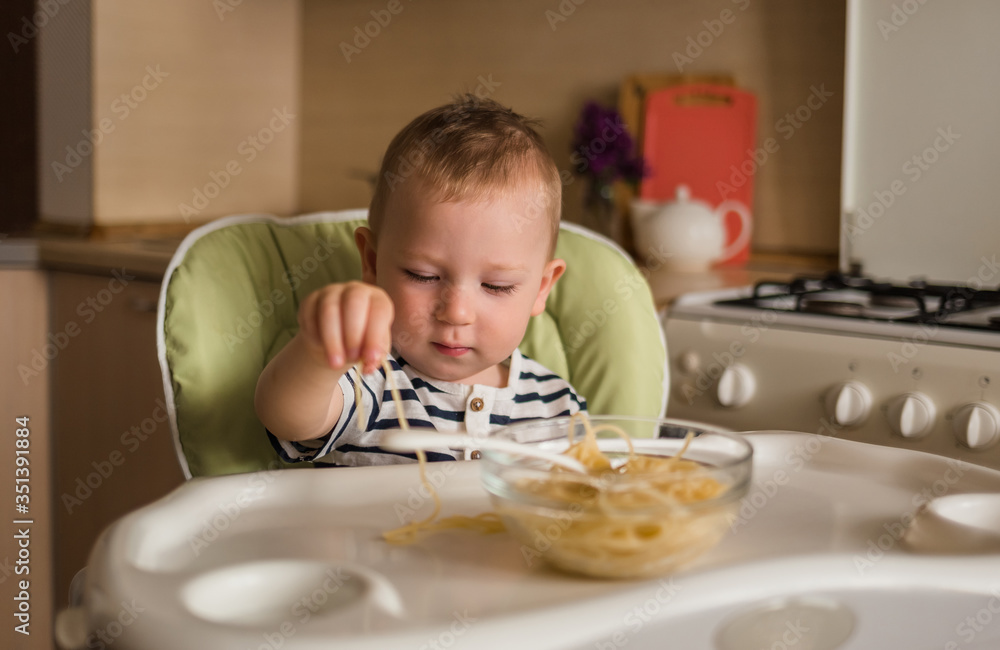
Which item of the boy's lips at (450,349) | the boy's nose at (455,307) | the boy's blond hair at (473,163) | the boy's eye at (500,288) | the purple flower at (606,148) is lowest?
the boy's lips at (450,349)

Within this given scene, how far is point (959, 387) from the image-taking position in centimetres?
114

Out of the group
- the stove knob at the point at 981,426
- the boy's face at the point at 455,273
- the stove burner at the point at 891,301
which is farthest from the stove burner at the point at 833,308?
the boy's face at the point at 455,273

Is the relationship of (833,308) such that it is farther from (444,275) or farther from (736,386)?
(444,275)

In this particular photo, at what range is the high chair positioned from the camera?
100 cm

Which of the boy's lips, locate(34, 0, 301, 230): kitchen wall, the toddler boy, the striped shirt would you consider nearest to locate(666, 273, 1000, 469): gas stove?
the striped shirt

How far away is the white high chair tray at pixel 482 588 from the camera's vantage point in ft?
1.58

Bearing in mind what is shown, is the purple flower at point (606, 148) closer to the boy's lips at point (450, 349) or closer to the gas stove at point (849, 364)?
the gas stove at point (849, 364)

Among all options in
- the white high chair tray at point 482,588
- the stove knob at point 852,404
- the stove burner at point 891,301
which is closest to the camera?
the white high chair tray at point 482,588

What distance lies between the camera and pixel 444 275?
0.95 metres

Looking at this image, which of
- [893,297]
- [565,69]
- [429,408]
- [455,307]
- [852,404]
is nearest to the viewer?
[455,307]

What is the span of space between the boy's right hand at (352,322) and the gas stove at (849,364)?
0.78 meters

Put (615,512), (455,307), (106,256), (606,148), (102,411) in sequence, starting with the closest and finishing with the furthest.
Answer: (615,512), (455,307), (106,256), (102,411), (606,148)

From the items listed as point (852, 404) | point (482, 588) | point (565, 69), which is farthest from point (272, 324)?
point (565, 69)

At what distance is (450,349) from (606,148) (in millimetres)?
1151
